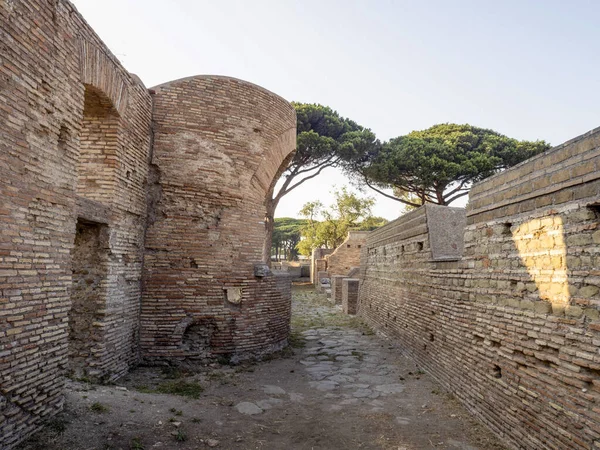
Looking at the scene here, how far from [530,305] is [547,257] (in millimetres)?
529

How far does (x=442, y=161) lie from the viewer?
1950cm

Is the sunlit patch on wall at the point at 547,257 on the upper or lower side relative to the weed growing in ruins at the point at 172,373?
upper

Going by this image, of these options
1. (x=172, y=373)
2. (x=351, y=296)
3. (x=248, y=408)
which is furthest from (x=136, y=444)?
(x=351, y=296)

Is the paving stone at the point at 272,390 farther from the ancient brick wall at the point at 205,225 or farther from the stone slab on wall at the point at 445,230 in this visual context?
the stone slab on wall at the point at 445,230

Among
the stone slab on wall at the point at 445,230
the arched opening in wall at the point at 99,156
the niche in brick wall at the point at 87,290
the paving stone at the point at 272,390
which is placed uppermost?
the arched opening in wall at the point at 99,156

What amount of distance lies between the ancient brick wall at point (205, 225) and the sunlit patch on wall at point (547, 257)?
4.59m

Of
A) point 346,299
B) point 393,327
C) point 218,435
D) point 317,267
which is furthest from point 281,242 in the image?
point 218,435

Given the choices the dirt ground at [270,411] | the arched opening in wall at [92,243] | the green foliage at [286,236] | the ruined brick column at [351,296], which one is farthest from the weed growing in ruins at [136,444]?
the green foliage at [286,236]

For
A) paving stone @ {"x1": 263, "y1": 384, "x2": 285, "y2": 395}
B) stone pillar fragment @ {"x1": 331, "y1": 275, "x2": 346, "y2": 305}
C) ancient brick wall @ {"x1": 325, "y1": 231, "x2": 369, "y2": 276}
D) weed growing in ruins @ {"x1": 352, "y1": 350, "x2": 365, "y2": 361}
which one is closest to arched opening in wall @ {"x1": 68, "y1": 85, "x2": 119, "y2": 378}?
paving stone @ {"x1": 263, "y1": 384, "x2": 285, "y2": 395}

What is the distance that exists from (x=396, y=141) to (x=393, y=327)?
13.9m

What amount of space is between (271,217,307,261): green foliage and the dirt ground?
147 ft

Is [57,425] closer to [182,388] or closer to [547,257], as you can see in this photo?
[182,388]

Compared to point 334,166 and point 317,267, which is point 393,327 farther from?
point 317,267

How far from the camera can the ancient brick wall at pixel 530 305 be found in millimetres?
3256
